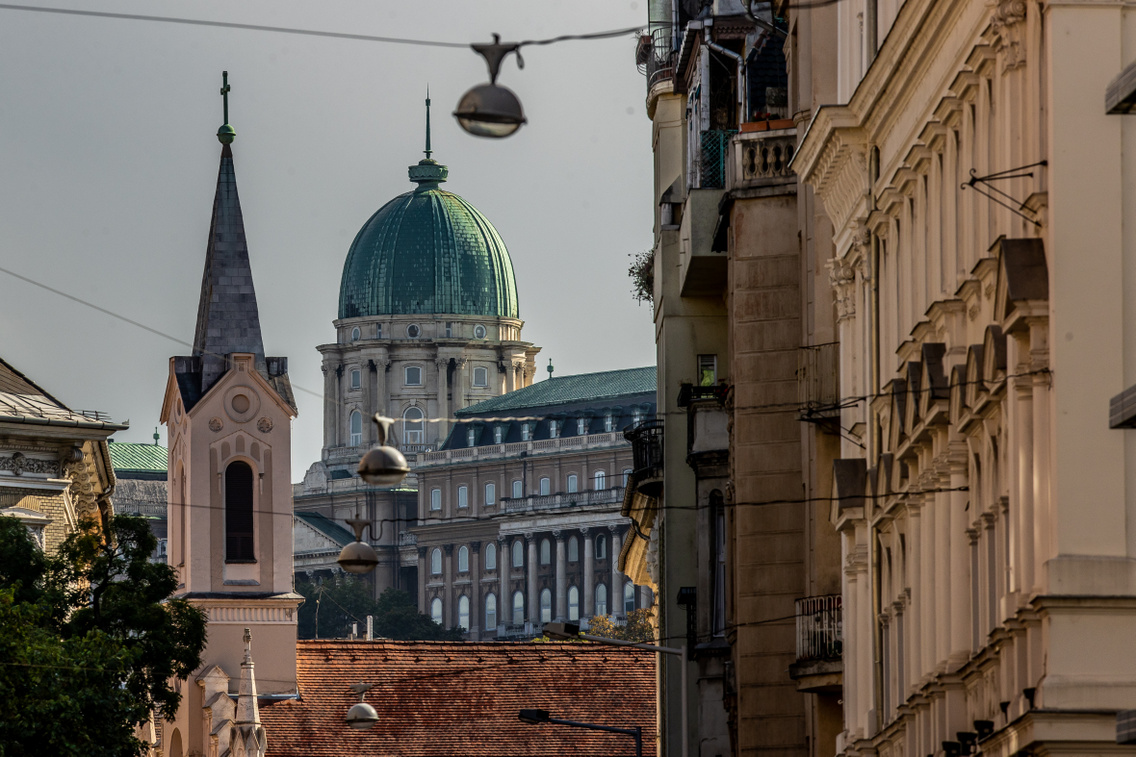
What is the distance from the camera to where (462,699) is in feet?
284

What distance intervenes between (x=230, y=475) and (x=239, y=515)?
4.62 feet

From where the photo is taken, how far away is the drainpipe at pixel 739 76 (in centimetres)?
4181

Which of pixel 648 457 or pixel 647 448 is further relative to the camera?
pixel 647 448

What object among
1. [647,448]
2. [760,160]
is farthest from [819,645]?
[647,448]

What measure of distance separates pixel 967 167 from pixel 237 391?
67096 mm

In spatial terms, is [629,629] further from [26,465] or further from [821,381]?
[821,381]

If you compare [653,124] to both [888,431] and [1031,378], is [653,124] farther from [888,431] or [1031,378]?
[1031,378]

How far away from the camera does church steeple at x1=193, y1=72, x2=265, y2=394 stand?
299 feet

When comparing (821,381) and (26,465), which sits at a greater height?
(26,465)

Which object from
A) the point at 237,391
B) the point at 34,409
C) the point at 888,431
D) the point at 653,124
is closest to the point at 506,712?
the point at 237,391

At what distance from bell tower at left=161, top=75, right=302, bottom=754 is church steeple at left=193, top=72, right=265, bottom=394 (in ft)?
0.09

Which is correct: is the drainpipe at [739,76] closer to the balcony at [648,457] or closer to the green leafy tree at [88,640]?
the balcony at [648,457]

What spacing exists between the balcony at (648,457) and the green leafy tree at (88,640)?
29.9 feet

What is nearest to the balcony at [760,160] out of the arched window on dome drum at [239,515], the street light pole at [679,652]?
the street light pole at [679,652]
